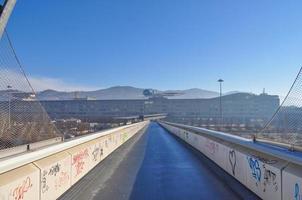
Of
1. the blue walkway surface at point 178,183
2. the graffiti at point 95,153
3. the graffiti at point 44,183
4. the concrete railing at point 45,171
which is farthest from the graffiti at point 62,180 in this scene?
the graffiti at point 95,153

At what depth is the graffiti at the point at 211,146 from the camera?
1695cm

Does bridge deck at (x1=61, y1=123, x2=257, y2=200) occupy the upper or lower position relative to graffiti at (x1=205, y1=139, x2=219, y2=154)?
lower

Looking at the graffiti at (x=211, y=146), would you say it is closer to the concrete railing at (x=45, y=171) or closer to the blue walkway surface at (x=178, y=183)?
the blue walkway surface at (x=178, y=183)

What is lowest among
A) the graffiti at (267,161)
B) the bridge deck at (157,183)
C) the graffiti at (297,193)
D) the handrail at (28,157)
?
the bridge deck at (157,183)

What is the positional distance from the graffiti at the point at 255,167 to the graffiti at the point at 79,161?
15.6 feet

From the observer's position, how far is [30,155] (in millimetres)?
8062

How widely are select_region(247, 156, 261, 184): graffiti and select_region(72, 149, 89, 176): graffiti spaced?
15.6 feet

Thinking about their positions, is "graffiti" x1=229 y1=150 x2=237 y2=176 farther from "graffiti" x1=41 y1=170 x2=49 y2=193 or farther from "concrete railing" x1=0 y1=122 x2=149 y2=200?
"graffiti" x1=41 y1=170 x2=49 y2=193

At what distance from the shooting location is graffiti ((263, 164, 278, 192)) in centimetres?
838

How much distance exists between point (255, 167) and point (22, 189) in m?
5.35

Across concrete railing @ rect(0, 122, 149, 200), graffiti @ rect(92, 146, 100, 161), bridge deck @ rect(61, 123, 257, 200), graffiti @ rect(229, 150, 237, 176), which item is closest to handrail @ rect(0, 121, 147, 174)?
concrete railing @ rect(0, 122, 149, 200)

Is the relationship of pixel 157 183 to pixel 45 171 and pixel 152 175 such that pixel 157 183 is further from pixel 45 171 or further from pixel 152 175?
pixel 45 171

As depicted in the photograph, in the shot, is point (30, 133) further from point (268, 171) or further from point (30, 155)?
point (268, 171)

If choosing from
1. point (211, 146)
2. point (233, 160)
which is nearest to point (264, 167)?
point (233, 160)
